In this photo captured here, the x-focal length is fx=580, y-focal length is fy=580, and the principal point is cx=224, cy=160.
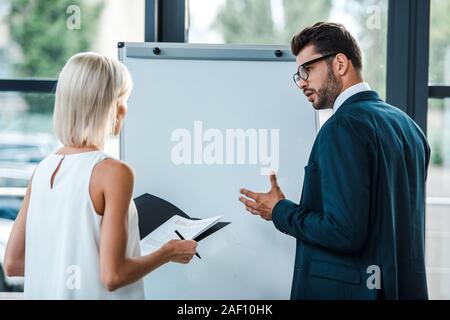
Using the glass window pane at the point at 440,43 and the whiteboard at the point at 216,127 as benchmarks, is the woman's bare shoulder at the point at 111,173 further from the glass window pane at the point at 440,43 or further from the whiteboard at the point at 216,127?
the glass window pane at the point at 440,43

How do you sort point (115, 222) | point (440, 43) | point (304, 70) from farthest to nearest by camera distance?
1. point (440, 43)
2. point (304, 70)
3. point (115, 222)

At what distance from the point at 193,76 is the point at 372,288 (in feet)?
2.95

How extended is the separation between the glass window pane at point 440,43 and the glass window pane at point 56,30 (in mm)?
1076

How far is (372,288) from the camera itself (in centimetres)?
137

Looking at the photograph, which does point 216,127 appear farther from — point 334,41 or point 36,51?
point 36,51

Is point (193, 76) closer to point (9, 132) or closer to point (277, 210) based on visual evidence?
point (277, 210)

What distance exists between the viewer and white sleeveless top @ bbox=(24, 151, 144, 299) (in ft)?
3.83

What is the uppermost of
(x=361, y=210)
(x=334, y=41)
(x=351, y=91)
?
(x=334, y=41)

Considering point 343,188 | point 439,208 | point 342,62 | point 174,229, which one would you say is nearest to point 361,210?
point 343,188

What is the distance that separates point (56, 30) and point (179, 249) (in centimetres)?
119

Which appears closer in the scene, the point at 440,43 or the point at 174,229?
the point at 174,229

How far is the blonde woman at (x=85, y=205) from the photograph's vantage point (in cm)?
115

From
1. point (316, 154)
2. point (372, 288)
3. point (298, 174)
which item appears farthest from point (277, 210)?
point (298, 174)

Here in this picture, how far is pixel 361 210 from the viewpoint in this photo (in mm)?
1331
